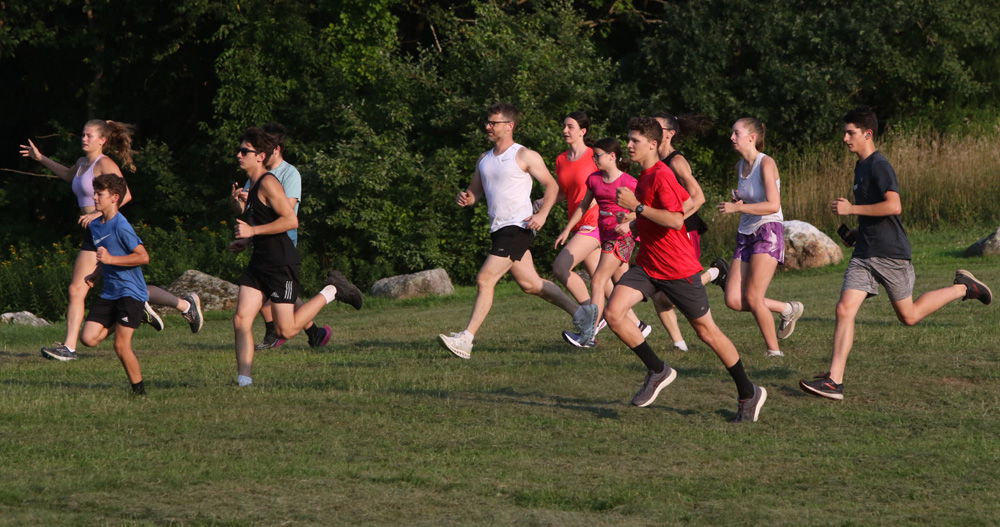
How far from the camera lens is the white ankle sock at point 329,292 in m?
9.64

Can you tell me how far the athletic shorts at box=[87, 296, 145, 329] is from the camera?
755cm

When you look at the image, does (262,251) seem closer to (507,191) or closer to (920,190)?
(507,191)

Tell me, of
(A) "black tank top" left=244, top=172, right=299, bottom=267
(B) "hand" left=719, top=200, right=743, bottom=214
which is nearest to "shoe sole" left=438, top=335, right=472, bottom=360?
(A) "black tank top" left=244, top=172, right=299, bottom=267

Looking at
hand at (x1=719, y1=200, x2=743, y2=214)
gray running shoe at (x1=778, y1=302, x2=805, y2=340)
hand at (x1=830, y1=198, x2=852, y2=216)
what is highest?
hand at (x1=830, y1=198, x2=852, y2=216)

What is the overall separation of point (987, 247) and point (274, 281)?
1345 centimetres

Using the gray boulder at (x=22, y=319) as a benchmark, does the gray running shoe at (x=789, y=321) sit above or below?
above

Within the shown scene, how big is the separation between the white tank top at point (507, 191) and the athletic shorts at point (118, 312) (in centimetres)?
306

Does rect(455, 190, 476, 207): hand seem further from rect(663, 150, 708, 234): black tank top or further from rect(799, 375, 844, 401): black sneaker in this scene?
rect(799, 375, 844, 401): black sneaker

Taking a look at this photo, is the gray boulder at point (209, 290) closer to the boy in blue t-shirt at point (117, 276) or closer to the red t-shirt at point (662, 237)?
the boy in blue t-shirt at point (117, 276)

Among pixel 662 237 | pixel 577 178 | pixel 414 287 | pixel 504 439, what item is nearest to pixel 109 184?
pixel 504 439

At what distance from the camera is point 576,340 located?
387 inches

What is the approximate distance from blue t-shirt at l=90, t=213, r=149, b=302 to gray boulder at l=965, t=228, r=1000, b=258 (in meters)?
14.1

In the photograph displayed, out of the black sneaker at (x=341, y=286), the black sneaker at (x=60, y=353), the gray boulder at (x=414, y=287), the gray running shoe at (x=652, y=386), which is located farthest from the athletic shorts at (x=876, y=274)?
the gray boulder at (x=414, y=287)

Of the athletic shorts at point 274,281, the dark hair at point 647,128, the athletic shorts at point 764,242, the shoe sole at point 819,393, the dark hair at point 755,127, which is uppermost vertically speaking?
the dark hair at point 647,128
